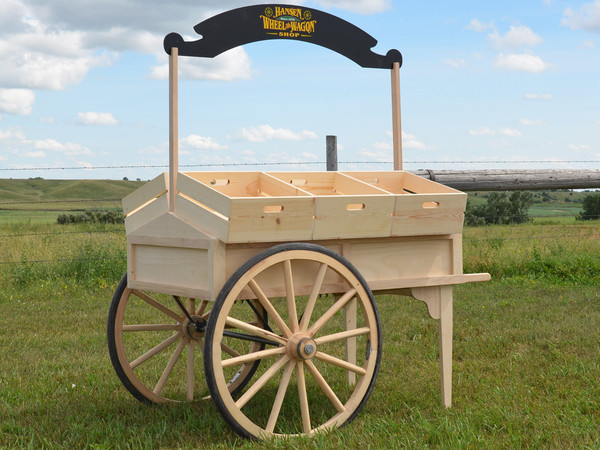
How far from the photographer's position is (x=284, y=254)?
329 centimetres

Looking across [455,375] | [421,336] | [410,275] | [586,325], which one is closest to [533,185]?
[586,325]

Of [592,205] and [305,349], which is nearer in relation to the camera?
[305,349]

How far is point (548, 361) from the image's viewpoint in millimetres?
4887

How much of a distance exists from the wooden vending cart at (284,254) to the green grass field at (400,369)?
0.83 ft

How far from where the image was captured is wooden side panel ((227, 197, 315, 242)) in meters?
3.21

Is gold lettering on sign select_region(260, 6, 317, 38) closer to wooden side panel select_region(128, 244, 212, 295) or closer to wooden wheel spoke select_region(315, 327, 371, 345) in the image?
wooden side panel select_region(128, 244, 212, 295)

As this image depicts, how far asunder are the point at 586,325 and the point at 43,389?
4466 millimetres

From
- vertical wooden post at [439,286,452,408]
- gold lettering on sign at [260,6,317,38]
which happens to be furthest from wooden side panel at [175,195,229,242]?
vertical wooden post at [439,286,452,408]

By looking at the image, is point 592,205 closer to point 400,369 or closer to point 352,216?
point 400,369

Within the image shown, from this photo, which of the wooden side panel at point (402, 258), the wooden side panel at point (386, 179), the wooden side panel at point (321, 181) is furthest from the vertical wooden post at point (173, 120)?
the wooden side panel at point (386, 179)

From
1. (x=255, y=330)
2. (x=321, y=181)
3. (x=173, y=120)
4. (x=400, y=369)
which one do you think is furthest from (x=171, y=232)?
(x=400, y=369)

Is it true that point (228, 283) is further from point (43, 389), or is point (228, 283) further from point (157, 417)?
point (43, 389)

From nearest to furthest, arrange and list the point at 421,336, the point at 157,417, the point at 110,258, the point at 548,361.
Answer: the point at 157,417, the point at 548,361, the point at 421,336, the point at 110,258

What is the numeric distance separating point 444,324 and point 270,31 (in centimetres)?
199
